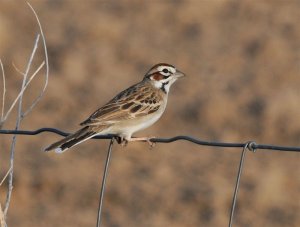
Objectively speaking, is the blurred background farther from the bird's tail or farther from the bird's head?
the bird's tail

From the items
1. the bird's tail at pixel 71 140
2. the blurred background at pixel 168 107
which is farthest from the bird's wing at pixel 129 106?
the blurred background at pixel 168 107

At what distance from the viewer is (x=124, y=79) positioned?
2247 centimetres

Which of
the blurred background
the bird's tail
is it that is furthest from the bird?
the blurred background

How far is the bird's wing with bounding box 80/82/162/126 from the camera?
879cm

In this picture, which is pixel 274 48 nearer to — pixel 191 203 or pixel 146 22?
pixel 146 22

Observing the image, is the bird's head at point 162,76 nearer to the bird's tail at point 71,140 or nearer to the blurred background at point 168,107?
the bird's tail at point 71,140

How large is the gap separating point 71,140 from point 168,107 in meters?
12.2

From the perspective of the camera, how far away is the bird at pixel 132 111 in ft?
28.1

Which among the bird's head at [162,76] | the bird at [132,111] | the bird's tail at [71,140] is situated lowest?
the bird's tail at [71,140]

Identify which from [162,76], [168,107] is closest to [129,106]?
[162,76]

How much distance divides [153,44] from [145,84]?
50.8 ft

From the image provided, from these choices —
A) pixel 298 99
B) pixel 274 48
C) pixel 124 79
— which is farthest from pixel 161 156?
pixel 274 48

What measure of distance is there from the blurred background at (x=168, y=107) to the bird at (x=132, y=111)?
16.6ft

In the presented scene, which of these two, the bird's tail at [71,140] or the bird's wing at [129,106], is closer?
the bird's tail at [71,140]
